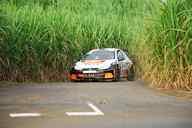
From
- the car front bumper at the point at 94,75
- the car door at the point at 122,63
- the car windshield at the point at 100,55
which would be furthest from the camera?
the car windshield at the point at 100,55

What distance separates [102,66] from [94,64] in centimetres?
36

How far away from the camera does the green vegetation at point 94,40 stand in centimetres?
2003

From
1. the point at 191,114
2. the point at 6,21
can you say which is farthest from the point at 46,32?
the point at 191,114

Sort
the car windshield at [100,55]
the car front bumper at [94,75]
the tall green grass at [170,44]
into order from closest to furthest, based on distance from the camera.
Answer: the tall green grass at [170,44], the car front bumper at [94,75], the car windshield at [100,55]

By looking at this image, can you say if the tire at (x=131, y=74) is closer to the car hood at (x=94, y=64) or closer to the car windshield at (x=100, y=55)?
the car windshield at (x=100, y=55)

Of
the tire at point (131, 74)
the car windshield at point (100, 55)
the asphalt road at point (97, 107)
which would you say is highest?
the car windshield at point (100, 55)

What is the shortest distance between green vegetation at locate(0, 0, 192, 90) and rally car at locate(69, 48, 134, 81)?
2.68ft

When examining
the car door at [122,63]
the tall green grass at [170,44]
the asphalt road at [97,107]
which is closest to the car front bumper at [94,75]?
the car door at [122,63]

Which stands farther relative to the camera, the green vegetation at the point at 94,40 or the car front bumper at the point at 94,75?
the car front bumper at the point at 94,75

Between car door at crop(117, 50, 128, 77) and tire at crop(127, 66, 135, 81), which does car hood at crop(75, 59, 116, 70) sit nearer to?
car door at crop(117, 50, 128, 77)

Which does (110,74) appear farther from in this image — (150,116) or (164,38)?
(150,116)

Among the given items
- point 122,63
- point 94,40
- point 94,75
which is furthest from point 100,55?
point 94,40

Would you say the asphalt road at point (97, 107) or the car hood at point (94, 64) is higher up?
the car hood at point (94, 64)

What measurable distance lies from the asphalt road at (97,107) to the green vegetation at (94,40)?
4.09 feet
